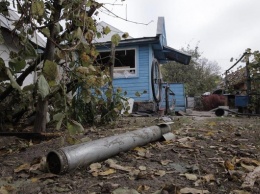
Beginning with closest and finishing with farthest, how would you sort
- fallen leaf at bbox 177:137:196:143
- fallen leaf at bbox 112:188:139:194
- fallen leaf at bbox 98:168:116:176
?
fallen leaf at bbox 112:188:139:194
fallen leaf at bbox 98:168:116:176
fallen leaf at bbox 177:137:196:143

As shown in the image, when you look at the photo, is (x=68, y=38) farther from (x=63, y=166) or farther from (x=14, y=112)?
(x=14, y=112)

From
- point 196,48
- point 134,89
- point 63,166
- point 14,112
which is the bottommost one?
point 63,166

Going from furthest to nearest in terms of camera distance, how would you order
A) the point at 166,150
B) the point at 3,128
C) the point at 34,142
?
the point at 3,128 < the point at 34,142 < the point at 166,150

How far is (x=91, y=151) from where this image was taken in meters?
1.91

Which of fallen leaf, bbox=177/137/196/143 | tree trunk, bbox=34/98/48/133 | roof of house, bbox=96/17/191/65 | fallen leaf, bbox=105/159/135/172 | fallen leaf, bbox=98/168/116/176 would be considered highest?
roof of house, bbox=96/17/191/65

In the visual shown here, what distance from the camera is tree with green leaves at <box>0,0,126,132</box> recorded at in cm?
161

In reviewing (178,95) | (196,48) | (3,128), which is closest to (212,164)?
(3,128)

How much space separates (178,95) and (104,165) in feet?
36.8

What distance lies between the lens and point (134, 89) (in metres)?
10.0

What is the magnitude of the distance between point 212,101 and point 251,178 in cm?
1636

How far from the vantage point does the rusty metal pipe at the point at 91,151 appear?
1.70m

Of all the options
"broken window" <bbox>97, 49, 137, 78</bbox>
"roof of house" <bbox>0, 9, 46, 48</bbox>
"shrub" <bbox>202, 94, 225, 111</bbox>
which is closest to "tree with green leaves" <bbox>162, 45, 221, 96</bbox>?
"shrub" <bbox>202, 94, 225, 111</bbox>

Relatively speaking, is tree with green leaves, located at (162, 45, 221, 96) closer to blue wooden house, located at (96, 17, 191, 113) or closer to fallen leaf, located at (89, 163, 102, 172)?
blue wooden house, located at (96, 17, 191, 113)

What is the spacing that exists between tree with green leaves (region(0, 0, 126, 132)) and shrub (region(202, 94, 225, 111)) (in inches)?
553
